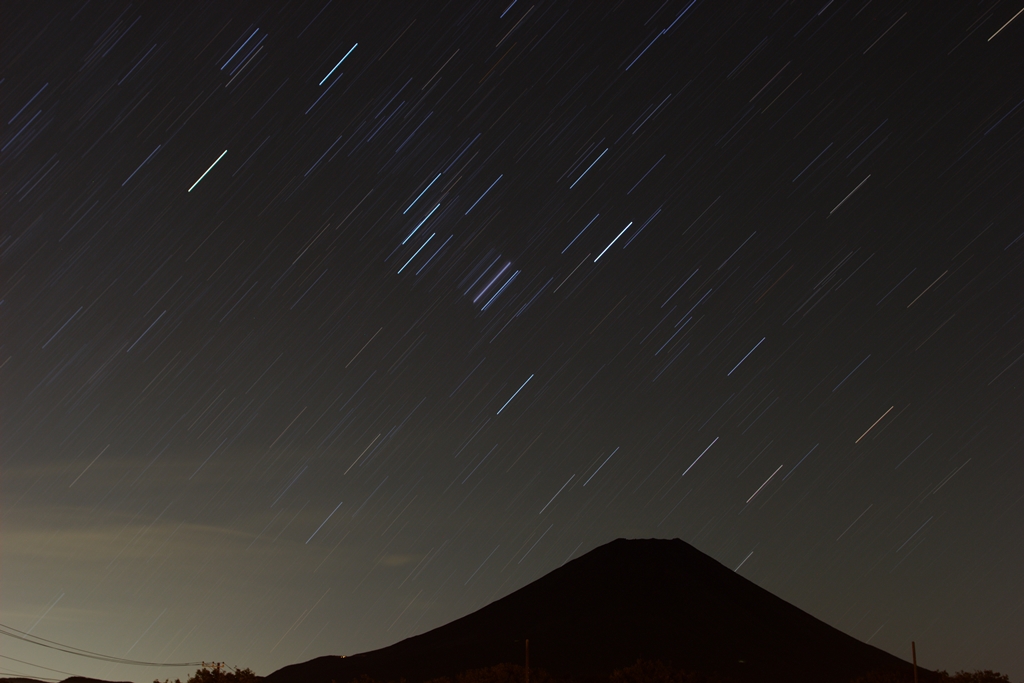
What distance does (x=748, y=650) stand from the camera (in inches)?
6383

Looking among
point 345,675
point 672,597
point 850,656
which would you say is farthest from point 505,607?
point 850,656

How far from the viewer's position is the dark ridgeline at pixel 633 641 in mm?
151500

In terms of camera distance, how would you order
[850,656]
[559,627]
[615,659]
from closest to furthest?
1. [615,659]
2. [850,656]
3. [559,627]

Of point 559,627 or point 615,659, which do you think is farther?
point 559,627

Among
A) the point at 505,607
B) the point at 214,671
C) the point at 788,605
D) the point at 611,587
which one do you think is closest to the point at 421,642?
the point at 505,607

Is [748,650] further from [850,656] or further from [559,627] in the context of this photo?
[559,627]

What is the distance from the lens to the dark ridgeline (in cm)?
15150

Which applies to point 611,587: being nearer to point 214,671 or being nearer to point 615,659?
point 615,659

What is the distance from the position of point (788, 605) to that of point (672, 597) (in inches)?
1053

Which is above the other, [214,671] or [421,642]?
[421,642]

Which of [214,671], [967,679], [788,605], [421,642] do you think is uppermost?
[788,605]

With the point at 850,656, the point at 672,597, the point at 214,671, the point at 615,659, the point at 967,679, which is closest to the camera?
the point at 214,671

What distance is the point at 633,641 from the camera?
164250mm

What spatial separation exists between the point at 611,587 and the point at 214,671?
511ft
